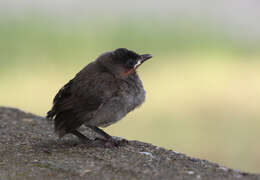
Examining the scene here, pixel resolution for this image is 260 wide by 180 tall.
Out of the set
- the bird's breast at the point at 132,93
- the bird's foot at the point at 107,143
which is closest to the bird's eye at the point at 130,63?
the bird's breast at the point at 132,93

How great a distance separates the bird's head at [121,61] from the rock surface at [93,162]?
0.81 m

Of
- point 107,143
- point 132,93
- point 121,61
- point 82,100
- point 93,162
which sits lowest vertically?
point 93,162

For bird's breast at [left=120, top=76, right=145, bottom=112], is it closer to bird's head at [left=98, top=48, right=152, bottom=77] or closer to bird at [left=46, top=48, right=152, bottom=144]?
bird at [left=46, top=48, right=152, bottom=144]

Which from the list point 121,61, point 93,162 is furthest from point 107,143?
point 121,61

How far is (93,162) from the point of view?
17.0 ft

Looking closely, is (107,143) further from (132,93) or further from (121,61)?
(121,61)

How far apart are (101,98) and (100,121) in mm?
244

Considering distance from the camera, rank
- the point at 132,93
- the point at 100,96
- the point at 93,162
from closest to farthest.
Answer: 1. the point at 93,162
2. the point at 100,96
3. the point at 132,93

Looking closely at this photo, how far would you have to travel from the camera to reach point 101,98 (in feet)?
17.5

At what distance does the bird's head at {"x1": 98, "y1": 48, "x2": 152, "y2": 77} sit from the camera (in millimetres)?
5648

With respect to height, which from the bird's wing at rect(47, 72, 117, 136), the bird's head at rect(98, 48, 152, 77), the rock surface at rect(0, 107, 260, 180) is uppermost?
the bird's head at rect(98, 48, 152, 77)

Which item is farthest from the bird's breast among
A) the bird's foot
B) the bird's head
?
the bird's foot

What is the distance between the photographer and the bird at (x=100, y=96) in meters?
5.36

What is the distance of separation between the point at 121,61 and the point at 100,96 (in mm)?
552
